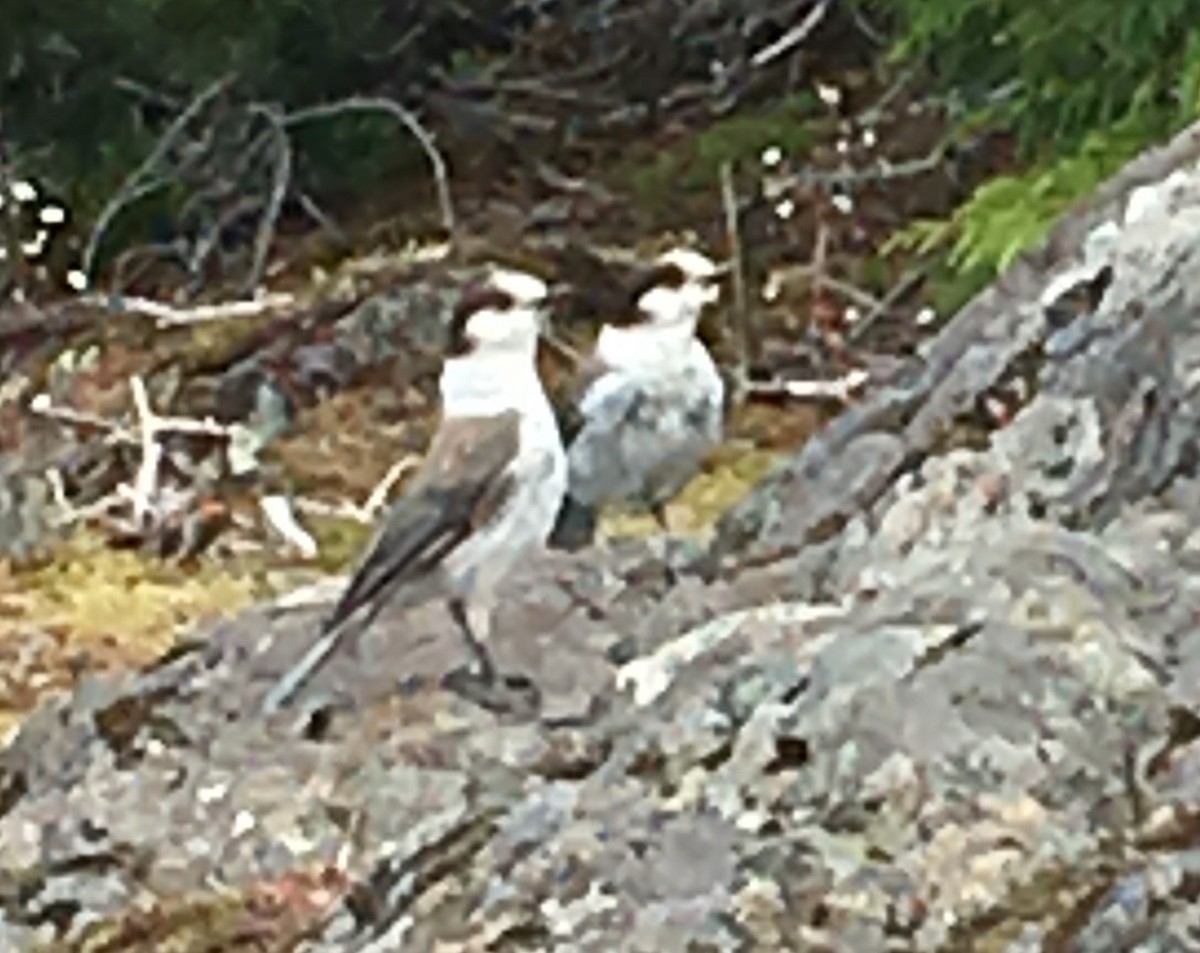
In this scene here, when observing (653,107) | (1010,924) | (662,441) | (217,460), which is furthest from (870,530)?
(653,107)

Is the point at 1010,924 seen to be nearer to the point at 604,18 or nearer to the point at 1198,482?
the point at 1198,482

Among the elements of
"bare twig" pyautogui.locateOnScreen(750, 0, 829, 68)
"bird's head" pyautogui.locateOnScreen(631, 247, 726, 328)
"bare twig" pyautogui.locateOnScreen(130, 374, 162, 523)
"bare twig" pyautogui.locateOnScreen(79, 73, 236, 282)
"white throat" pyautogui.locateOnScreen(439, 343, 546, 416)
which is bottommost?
"bare twig" pyautogui.locateOnScreen(130, 374, 162, 523)

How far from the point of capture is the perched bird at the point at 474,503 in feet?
15.0

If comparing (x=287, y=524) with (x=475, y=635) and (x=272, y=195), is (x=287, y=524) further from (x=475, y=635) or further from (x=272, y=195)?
(x=475, y=635)

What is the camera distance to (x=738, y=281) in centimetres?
1077

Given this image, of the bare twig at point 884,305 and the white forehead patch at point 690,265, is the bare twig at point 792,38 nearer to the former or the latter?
the bare twig at point 884,305

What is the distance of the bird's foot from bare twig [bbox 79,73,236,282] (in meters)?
7.36

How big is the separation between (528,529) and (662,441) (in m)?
2.46

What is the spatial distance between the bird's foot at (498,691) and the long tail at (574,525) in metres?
2.20

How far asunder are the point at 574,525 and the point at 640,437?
1.86 ft

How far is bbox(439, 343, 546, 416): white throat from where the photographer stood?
532cm

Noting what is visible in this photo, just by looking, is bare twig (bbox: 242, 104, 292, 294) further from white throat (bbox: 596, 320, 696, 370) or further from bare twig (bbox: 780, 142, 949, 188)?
white throat (bbox: 596, 320, 696, 370)

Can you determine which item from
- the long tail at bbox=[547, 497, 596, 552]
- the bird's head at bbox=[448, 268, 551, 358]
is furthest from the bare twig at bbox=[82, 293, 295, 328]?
the bird's head at bbox=[448, 268, 551, 358]

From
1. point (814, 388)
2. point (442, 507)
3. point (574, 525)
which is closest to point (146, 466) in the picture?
point (814, 388)
